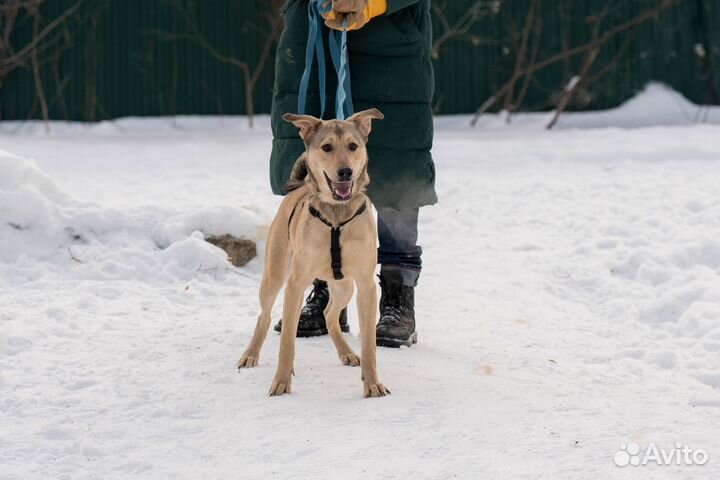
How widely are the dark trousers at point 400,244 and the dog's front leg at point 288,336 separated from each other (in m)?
0.93

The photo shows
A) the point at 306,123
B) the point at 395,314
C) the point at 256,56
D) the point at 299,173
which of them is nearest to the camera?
the point at 306,123

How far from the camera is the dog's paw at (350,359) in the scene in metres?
3.86

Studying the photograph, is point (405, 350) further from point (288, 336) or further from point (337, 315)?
point (288, 336)

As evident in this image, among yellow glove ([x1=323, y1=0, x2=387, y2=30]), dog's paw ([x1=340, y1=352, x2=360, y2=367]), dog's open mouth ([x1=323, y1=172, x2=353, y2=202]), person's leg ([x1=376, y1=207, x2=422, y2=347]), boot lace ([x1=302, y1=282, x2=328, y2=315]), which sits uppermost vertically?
yellow glove ([x1=323, y1=0, x2=387, y2=30])

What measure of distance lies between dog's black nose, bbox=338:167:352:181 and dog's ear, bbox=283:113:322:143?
27cm

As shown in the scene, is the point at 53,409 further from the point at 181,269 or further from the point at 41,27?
the point at 41,27

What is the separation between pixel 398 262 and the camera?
4305 millimetres

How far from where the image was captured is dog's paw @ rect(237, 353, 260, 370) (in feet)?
12.4

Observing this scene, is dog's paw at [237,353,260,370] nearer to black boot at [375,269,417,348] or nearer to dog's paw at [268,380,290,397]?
dog's paw at [268,380,290,397]

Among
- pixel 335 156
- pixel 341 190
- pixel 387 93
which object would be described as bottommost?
pixel 341 190

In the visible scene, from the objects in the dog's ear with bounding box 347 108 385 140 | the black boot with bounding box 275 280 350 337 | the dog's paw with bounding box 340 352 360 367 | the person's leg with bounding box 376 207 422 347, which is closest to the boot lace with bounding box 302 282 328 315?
the black boot with bounding box 275 280 350 337

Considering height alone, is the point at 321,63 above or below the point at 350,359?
above

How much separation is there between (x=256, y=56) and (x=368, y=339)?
10.4 meters

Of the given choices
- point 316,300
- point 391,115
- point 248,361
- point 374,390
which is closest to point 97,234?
point 316,300
